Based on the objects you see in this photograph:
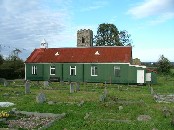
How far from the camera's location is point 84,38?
47.7 metres

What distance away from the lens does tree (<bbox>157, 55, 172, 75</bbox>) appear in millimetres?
60188

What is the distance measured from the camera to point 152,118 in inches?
642

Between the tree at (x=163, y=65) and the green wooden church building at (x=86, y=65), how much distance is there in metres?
19.4

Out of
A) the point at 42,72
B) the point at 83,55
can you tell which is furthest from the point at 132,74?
the point at 42,72

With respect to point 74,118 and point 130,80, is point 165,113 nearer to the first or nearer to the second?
point 74,118

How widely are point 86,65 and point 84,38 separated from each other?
7.33 metres

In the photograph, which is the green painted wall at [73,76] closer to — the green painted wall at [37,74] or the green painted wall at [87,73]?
the green painted wall at [87,73]

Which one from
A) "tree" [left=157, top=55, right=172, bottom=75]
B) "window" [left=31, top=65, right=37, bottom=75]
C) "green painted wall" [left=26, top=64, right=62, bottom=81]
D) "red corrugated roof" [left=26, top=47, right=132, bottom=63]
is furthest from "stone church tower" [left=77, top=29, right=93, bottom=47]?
"tree" [left=157, top=55, right=172, bottom=75]

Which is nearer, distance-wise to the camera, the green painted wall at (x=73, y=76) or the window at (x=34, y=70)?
the green painted wall at (x=73, y=76)

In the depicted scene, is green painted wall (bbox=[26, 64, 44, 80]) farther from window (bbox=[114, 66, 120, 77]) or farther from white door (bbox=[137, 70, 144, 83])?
white door (bbox=[137, 70, 144, 83])

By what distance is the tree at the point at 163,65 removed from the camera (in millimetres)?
60188

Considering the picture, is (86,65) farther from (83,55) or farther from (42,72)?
(42,72)

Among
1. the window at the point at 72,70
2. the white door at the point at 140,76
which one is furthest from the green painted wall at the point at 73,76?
the white door at the point at 140,76

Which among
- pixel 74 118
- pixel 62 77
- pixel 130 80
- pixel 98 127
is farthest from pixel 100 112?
pixel 62 77
